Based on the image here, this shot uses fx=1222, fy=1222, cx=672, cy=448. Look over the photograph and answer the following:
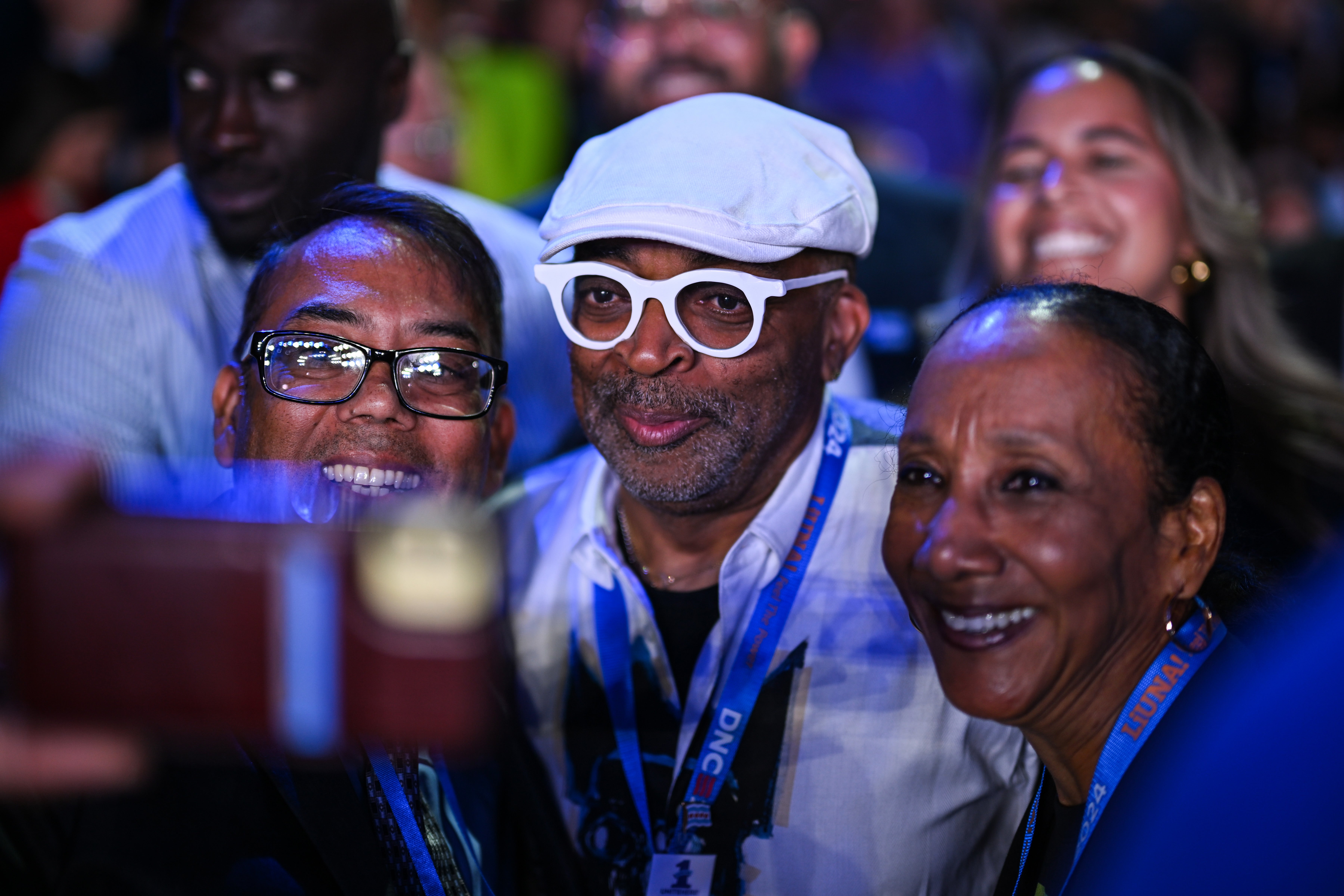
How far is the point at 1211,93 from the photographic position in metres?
6.72

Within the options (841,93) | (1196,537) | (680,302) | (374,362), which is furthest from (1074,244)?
(841,93)

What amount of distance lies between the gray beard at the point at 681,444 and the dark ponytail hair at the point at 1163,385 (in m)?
0.53

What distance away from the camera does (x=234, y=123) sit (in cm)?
291

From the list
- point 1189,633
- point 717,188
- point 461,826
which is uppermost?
point 717,188

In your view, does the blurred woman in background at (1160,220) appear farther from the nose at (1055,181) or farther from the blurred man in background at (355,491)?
the blurred man in background at (355,491)

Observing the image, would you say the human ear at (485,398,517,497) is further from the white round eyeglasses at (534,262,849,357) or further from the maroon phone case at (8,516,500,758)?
the maroon phone case at (8,516,500,758)

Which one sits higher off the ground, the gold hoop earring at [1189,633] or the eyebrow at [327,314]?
the eyebrow at [327,314]

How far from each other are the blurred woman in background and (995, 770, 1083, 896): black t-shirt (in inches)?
65.3

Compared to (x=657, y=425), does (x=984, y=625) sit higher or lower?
lower

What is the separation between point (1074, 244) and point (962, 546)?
1.79 metres

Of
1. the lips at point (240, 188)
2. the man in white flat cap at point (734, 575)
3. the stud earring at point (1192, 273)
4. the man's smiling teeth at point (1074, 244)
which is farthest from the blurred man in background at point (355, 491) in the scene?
the stud earring at point (1192, 273)

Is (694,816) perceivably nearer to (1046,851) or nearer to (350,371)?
(1046,851)

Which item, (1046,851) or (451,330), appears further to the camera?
(451,330)

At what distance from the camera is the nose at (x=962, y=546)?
6.03 feet
